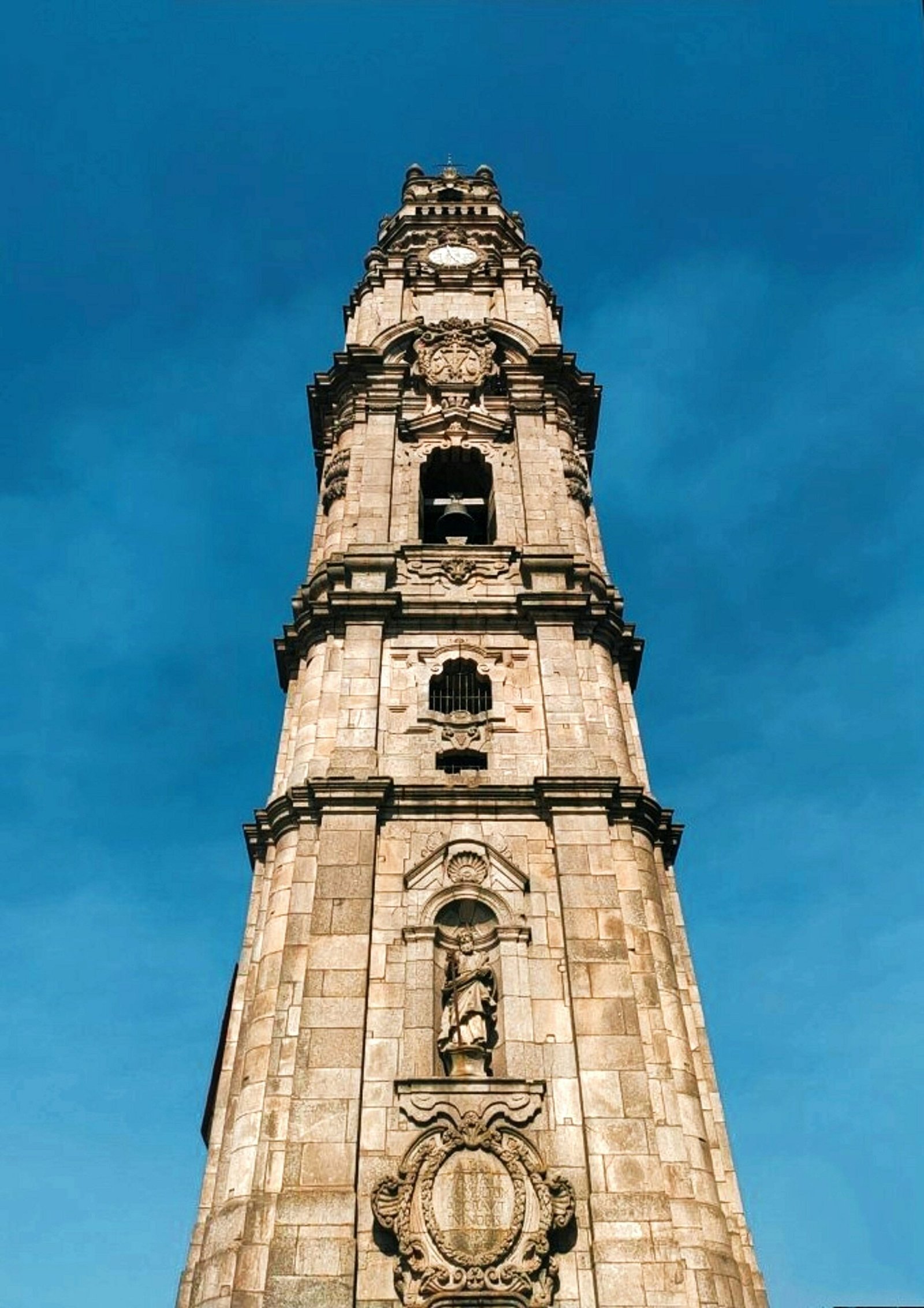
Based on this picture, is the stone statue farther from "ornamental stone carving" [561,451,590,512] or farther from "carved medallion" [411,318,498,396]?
"carved medallion" [411,318,498,396]

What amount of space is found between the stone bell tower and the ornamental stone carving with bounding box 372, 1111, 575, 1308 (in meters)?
0.03

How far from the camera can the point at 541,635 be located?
71.6 ft

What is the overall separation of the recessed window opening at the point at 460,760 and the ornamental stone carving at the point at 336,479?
7.70m

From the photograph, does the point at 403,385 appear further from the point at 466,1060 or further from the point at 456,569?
the point at 466,1060

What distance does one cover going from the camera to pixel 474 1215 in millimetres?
14617

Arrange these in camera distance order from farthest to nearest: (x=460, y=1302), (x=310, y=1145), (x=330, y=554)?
1. (x=330, y=554)
2. (x=310, y=1145)
3. (x=460, y=1302)

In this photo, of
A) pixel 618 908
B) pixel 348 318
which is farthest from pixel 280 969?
pixel 348 318

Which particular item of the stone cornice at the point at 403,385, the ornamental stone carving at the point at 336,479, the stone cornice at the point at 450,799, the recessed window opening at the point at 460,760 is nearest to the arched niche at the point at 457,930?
the stone cornice at the point at 450,799

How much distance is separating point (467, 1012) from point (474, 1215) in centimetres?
273

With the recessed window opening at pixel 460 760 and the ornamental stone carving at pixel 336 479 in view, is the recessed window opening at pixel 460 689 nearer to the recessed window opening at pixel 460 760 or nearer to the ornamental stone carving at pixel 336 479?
the recessed window opening at pixel 460 760

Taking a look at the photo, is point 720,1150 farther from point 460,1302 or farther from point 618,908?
point 460,1302

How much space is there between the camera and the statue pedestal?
1608 cm

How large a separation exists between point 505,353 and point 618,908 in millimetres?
16165

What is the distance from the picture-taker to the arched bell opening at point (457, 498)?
2594cm
